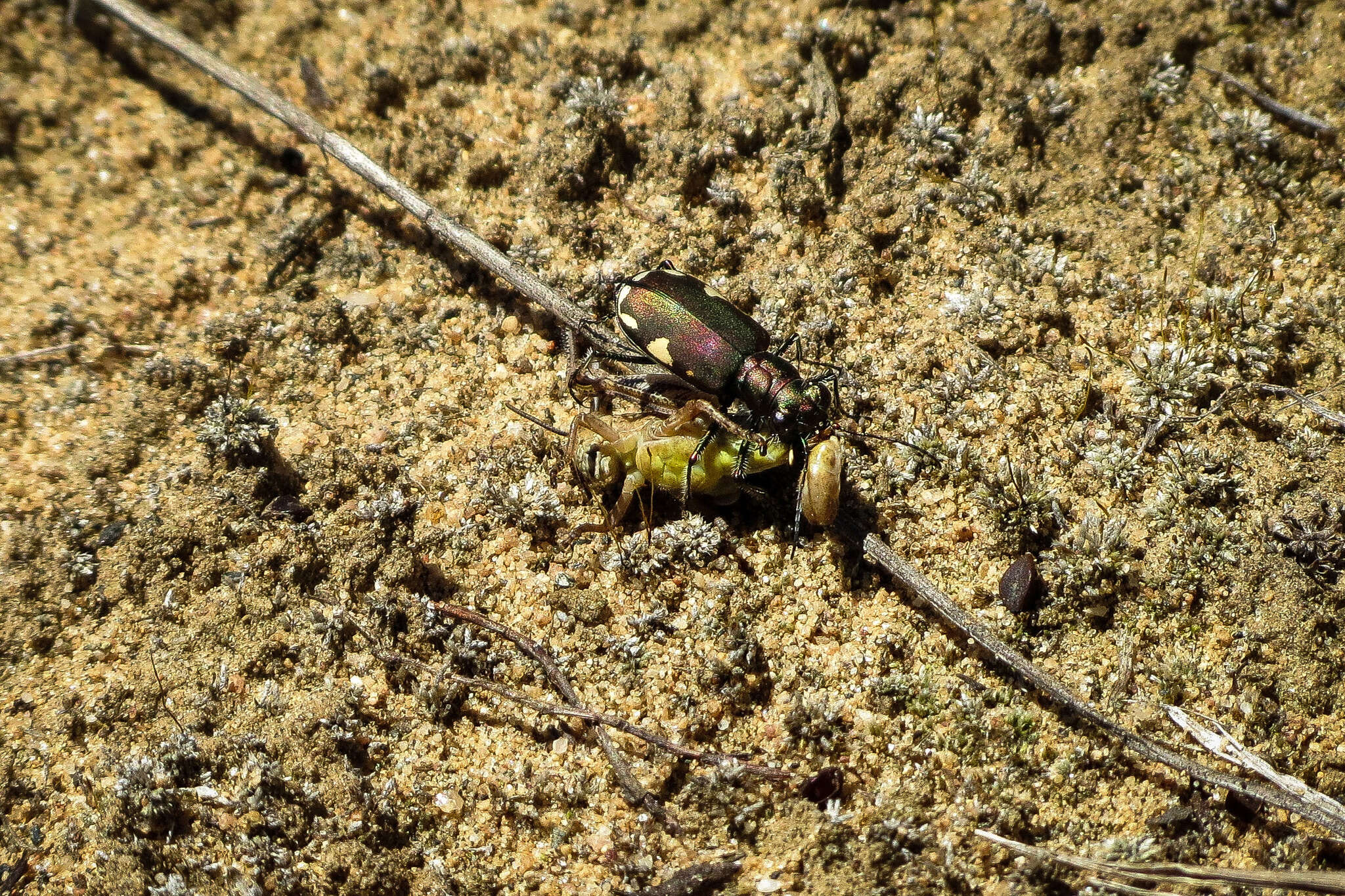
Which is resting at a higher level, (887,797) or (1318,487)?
(1318,487)

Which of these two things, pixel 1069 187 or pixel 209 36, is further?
pixel 209 36

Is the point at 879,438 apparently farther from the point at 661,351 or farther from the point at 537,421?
the point at 537,421

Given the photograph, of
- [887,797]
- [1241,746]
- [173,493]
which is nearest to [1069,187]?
[1241,746]

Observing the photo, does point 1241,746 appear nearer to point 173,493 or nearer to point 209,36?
point 173,493

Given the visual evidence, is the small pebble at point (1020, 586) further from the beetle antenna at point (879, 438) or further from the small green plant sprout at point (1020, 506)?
the beetle antenna at point (879, 438)

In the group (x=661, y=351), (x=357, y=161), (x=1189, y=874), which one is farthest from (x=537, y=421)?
(x=1189, y=874)

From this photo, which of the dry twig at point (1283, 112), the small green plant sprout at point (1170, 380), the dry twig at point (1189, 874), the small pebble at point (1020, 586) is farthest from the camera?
the dry twig at point (1283, 112)

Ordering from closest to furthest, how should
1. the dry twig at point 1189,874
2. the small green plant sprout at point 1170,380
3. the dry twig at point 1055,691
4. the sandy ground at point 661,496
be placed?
the dry twig at point 1189,874
the dry twig at point 1055,691
the sandy ground at point 661,496
the small green plant sprout at point 1170,380

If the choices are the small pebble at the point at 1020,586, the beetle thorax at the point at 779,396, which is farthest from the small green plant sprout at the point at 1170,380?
the beetle thorax at the point at 779,396
